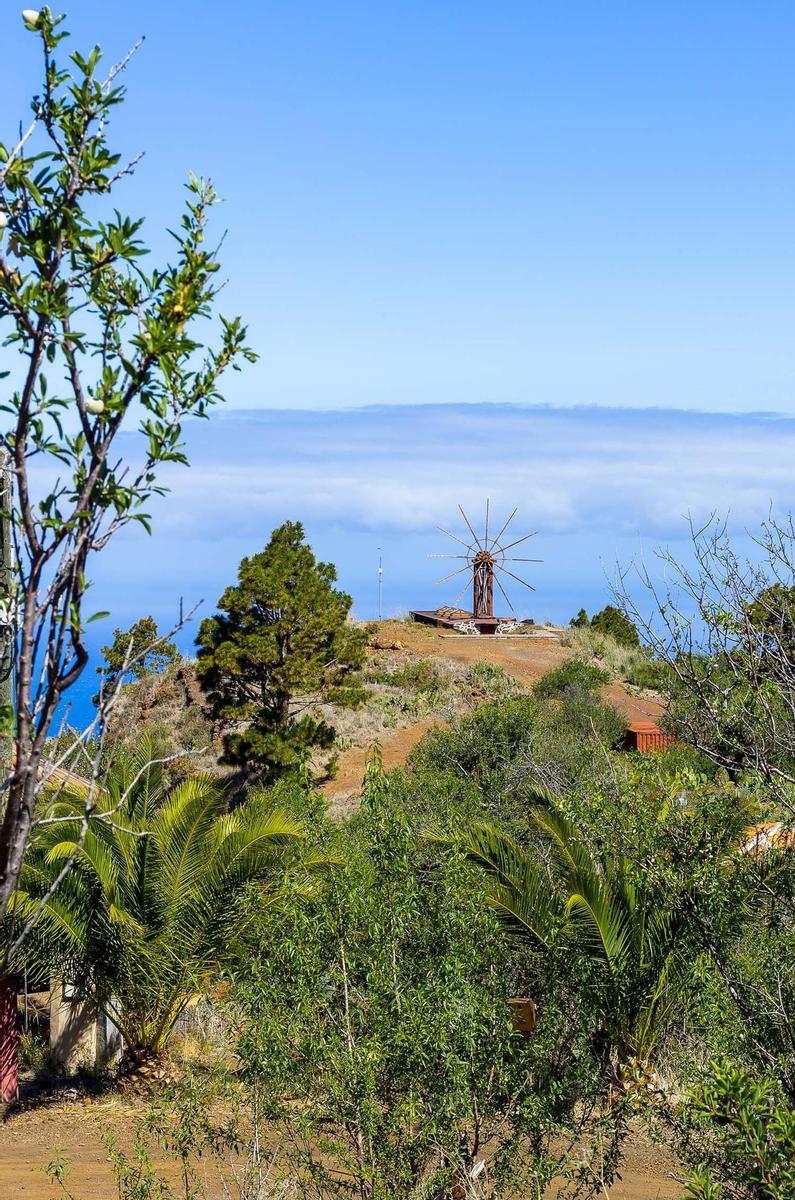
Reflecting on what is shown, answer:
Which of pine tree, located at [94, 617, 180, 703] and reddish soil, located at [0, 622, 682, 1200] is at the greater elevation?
pine tree, located at [94, 617, 180, 703]

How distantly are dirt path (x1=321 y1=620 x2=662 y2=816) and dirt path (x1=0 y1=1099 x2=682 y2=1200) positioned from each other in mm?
14562

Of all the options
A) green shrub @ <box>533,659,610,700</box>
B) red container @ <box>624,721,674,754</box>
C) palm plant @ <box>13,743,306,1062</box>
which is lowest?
red container @ <box>624,721,674,754</box>

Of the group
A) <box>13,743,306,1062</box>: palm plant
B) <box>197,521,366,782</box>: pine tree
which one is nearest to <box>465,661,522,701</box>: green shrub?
<box>197,521,366,782</box>: pine tree

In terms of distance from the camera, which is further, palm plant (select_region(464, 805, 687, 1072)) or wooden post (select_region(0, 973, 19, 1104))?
wooden post (select_region(0, 973, 19, 1104))

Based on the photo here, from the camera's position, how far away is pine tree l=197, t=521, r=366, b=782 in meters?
27.2

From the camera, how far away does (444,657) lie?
36.5 metres

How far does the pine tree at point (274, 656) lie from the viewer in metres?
27.2

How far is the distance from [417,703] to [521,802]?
1503 cm

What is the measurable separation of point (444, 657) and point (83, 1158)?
26.6 metres

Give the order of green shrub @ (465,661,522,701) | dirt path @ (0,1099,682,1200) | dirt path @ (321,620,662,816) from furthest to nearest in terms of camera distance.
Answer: green shrub @ (465,661,522,701) → dirt path @ (321,620,662,816) → dirt path @ (0,1099,682,1200)

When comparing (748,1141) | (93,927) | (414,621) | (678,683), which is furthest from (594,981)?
(414,621)

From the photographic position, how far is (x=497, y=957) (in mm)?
6828

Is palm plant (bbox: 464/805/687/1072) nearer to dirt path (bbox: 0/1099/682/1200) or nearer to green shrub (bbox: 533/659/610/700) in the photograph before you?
dirt path (bbox: 0/1099/682/1200)

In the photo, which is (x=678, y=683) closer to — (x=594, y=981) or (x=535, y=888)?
(x=535, y=888)
